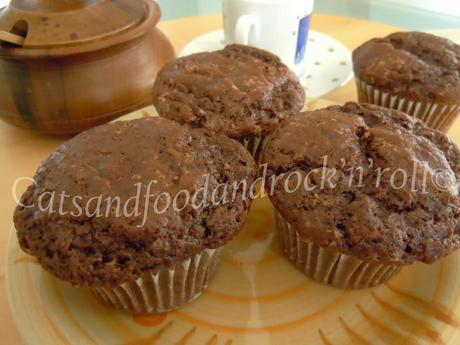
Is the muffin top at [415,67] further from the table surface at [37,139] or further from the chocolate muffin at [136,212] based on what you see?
the chocolate muffin at [136,212]

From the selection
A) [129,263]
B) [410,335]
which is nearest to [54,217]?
[129,263]

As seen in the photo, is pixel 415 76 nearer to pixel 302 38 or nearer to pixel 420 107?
pixel 420 107

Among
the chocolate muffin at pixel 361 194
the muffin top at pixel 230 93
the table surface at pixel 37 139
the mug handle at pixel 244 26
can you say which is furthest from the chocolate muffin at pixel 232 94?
the table surface at pixel 37 139

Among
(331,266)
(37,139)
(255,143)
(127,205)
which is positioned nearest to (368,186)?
(331,266)

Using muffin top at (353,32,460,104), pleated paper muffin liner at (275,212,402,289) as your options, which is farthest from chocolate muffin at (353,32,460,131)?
pleated paper muffin liner at (275,212,402,289)

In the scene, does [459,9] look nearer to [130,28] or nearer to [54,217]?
[130,28]

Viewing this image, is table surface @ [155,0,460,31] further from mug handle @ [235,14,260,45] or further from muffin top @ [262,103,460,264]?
muffin top @ [262,103,460,264]
